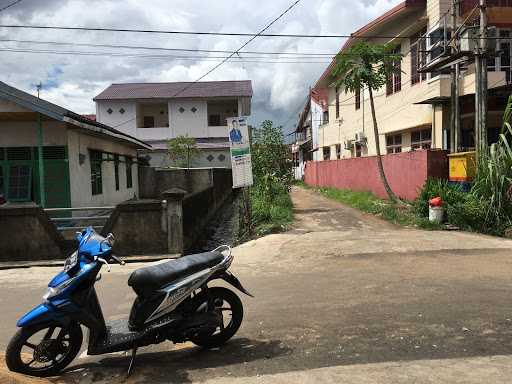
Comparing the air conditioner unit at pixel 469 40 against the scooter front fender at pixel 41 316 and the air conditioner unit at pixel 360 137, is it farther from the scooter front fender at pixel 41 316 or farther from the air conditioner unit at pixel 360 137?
the scooter front fender at pixel 41 316

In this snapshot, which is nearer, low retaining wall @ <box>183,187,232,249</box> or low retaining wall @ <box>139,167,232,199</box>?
low retaining wall @ <box>183,187,232,249</box>

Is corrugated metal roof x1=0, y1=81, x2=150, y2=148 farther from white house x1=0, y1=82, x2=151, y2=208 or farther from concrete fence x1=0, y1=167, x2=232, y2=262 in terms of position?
concrete fence x1=0, y1=167, x2=232, y2=262

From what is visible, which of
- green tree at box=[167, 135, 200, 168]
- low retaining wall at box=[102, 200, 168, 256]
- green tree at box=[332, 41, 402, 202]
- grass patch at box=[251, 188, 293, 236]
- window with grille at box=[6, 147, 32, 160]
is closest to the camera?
low retaining wall at box=[102, 200, 168, 256]

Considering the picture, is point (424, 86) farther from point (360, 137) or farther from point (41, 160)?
point (41, 160)

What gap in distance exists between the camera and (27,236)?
10.2m

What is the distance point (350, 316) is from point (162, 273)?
2314 millimetres

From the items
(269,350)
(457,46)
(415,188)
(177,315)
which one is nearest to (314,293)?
(269,350)

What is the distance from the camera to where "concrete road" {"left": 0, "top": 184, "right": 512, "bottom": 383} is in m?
4.07

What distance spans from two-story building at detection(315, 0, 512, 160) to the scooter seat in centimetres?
1095

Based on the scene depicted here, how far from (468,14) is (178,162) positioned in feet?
77.1

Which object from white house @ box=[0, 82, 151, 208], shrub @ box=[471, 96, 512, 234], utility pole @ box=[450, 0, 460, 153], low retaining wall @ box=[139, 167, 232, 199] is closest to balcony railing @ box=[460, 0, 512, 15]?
utility pole @ box=[450, 0, 460, 153]

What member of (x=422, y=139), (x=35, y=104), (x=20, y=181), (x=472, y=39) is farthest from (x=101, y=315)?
(x=422, y=139)

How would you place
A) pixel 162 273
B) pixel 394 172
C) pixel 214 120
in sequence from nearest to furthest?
pixel 162 273 → pixel 394 172 → pixel 214 120

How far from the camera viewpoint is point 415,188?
601 inches
